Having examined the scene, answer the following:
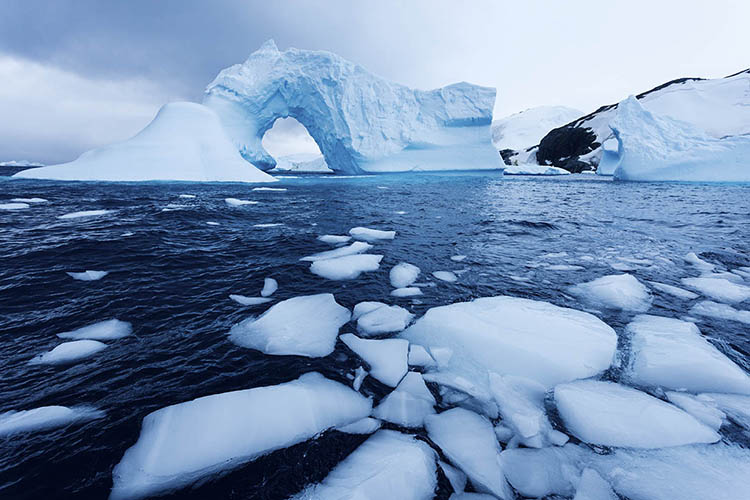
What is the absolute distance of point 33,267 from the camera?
10.4 feet

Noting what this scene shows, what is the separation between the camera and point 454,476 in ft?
4.00

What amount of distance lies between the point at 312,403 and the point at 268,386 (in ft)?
0.91

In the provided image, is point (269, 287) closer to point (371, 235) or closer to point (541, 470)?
point (371, 235)

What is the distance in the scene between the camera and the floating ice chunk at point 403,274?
3.04 meters

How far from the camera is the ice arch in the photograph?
19609mm

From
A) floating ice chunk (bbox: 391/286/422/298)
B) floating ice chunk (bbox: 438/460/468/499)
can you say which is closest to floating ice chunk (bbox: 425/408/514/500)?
floating ice chunk (bbox: 438/460/468/499)

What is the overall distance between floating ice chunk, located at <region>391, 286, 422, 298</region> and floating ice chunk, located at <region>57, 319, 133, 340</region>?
6.61 ft

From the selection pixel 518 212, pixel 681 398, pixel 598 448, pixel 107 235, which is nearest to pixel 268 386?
pixel 598 448

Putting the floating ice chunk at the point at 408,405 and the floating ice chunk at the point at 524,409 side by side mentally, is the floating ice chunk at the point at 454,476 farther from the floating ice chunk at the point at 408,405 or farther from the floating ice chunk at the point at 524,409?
the floating ice chunk at the point at 524,409

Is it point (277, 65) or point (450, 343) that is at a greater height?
point (277, 65)

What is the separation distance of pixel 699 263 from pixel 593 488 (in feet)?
13.1

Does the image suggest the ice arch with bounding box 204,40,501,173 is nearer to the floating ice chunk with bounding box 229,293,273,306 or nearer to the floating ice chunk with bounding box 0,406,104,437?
the floating ice chunk with bounding box 229,293,273,306

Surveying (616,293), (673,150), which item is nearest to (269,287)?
(616,293)

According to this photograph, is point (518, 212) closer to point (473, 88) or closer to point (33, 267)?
point (33, 267)
